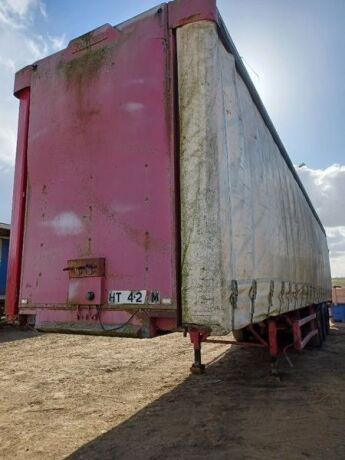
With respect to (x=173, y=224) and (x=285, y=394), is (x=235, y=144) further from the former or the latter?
(x=285, y=394)

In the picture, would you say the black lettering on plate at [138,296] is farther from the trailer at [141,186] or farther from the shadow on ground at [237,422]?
the shadow on ground at [237,422]

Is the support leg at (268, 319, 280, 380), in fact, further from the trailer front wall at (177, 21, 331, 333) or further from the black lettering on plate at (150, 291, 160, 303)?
the black lettering on plate at (150, 291, 160, 303)

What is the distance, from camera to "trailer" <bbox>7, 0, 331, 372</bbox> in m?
2.92

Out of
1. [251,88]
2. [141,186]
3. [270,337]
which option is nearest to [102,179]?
[141,186]

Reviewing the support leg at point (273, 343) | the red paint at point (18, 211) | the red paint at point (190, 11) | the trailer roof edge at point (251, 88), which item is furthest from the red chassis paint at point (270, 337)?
the red paint at point (190, 11)

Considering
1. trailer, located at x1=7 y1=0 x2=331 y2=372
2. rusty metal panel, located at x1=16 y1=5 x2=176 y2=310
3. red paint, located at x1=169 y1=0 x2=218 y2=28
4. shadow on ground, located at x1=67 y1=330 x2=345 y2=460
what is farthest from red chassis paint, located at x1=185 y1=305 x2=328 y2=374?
red paint, located at x1=169 y1=0 x2=218 y2=28

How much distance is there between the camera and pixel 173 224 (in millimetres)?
2975

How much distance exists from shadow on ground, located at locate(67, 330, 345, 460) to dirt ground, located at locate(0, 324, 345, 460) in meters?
0.01

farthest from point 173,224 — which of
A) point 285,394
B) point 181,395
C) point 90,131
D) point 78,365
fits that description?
point 78,365

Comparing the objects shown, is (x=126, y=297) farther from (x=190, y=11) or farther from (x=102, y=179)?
(x=190, y=11)

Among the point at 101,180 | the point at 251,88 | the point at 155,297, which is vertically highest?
the point at 251,88

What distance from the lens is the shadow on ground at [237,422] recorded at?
3.53 metres

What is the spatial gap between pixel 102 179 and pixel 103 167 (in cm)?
11

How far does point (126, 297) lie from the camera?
3.14 m
